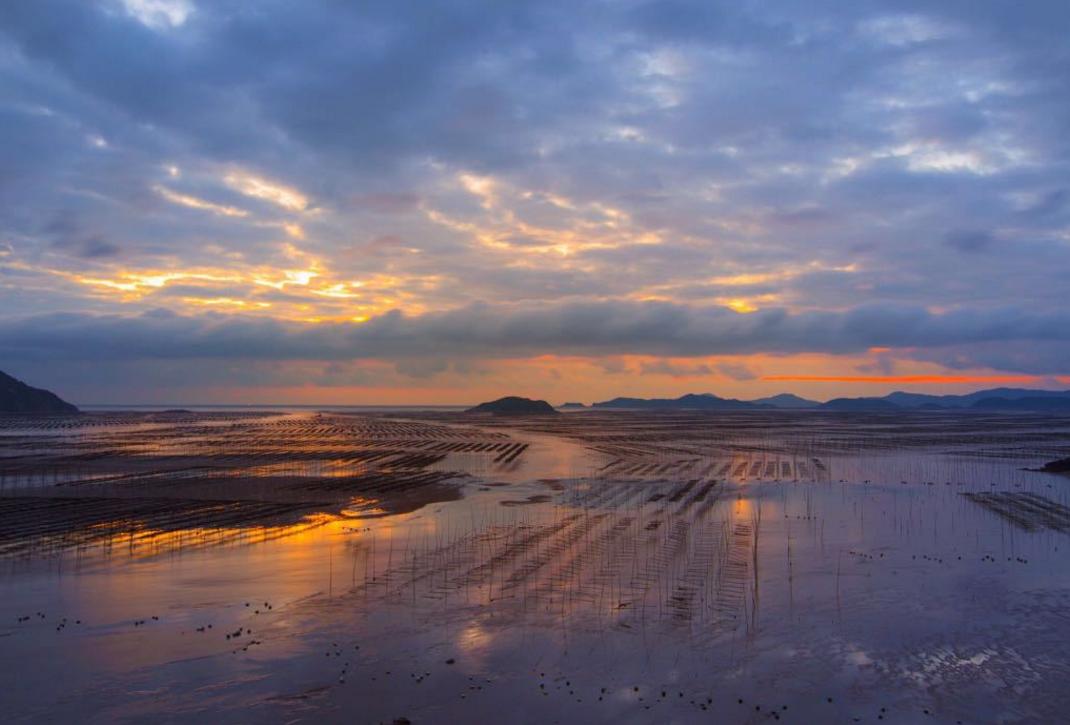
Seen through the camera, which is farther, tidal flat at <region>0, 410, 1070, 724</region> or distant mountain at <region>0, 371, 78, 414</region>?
distant mountain at <region>0, 371, 78, 414</region>

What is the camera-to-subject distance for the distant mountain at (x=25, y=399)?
6703 inches

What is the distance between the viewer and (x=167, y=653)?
1269 cm

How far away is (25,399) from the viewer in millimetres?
177750

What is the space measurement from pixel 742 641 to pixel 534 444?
195 feet

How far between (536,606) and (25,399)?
212 meters

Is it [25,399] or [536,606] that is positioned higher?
[25,399]

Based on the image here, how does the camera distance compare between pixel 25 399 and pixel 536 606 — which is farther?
pixel 25 399

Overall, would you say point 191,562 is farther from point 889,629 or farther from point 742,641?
point 889,629

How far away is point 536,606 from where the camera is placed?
15188 mm

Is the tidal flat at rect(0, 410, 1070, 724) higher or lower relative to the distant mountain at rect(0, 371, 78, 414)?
lower

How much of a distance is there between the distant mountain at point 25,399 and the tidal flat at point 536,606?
17313cm

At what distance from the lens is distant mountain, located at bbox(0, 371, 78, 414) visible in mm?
170250

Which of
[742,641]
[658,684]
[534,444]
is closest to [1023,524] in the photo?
[742,641]

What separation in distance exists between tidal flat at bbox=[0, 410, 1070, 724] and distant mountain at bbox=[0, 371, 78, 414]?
173m
